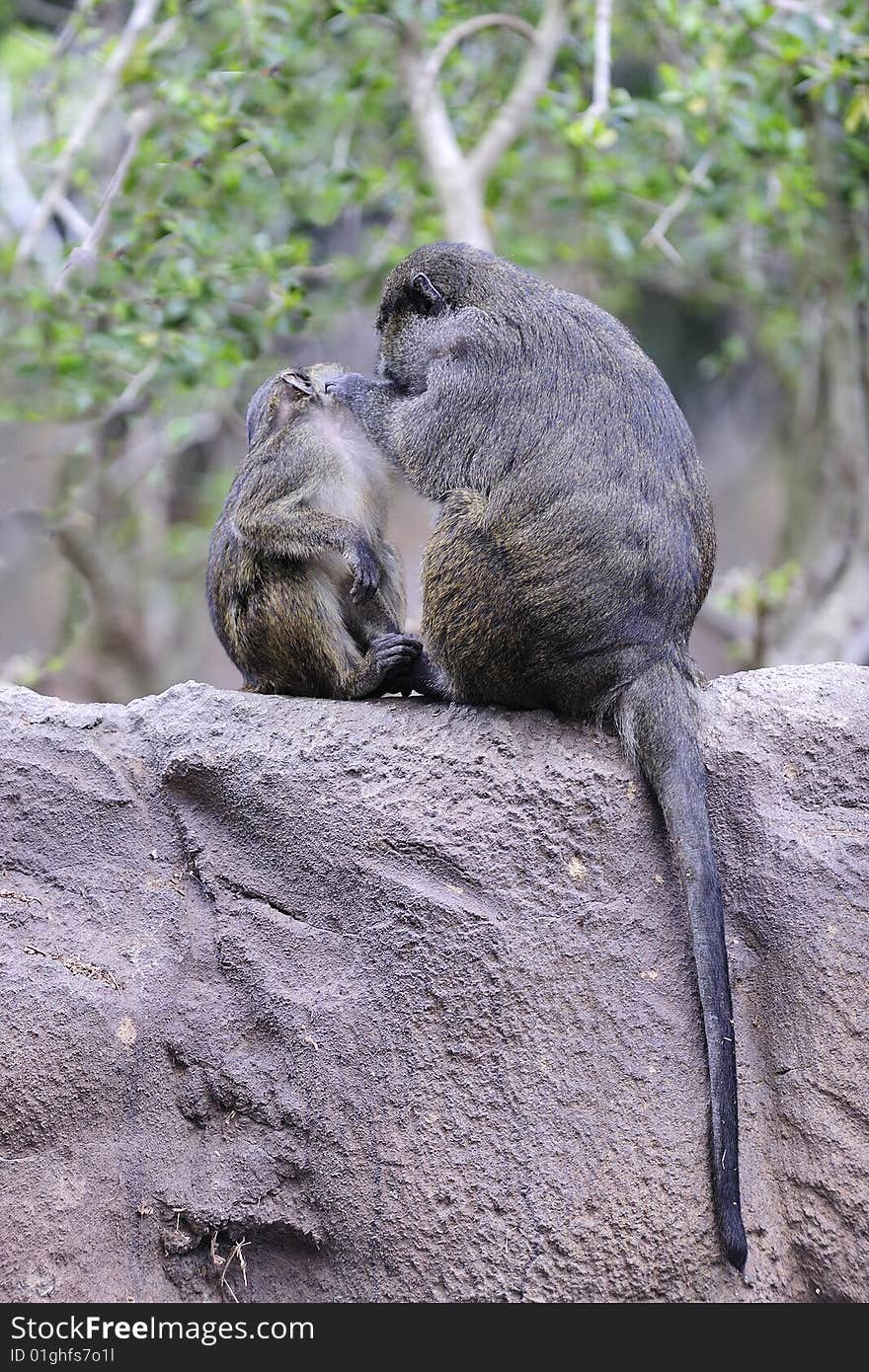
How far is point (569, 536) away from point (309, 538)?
2.75 feet

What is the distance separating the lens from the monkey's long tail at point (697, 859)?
318 cm

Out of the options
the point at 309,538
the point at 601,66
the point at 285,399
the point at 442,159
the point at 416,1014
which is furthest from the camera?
the point at 442,159

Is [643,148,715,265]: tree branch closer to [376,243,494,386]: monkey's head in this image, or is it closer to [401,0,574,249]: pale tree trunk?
[401,0,574,249]: pale tree trunk

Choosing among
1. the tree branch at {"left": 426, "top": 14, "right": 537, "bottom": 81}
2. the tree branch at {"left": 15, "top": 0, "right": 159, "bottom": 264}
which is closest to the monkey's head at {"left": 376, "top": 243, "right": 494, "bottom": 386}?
the tree branch at {"left": 15, "top": 0, "right": 159, "bottom": 264}

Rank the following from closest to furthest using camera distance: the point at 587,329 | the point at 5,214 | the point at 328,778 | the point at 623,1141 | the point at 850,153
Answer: the point at 623,1141
the point at 328,778
the point at 587,329
the point at 850,153
the point at 5,214

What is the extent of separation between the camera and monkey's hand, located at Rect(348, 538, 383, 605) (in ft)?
12.8

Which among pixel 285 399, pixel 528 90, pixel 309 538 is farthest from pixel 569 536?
pixel 528 90

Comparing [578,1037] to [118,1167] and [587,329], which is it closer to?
[118,1167]

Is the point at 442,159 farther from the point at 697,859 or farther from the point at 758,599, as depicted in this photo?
the point at 697,859

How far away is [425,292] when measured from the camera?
3973mm

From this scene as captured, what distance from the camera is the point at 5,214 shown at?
834cm

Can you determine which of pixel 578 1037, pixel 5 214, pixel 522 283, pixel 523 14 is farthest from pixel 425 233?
pixel 578 1037

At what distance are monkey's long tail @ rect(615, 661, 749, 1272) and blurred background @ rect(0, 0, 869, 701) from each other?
1661 mm

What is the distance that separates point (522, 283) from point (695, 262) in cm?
597
